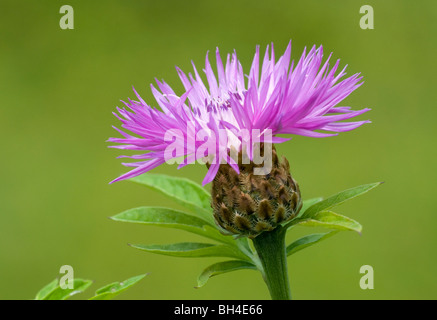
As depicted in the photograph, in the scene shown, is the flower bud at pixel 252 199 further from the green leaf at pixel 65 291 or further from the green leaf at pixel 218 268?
the green leaf at pixel 65 291

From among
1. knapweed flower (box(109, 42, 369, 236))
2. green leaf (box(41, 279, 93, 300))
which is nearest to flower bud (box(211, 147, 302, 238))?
knapweed flower (box(109, 42, 369, 236))

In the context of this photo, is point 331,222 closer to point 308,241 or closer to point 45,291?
point 308,241

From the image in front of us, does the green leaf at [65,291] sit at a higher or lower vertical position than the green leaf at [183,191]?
lower

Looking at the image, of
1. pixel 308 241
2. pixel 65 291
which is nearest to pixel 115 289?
pixel 65 291

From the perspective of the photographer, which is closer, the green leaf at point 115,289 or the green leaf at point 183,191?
the green leaf at point 115,289

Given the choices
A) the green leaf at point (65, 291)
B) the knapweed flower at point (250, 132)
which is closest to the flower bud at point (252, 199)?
the knapweed flower at point (250, 132)
